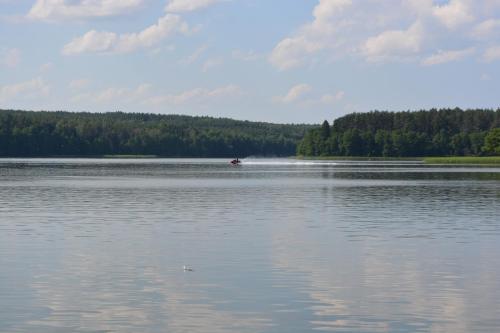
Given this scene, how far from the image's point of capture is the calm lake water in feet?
78.7

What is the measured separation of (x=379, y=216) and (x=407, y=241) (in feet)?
46.7

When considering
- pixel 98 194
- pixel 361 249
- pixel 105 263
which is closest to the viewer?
pixel 105 263

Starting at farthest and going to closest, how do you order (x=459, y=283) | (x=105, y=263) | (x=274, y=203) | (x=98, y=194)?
(x=98, y=194) → (x=274, y=203) → (x=105, y=263) → (x=459, y=283)

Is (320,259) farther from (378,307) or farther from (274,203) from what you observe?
A: (274,203)

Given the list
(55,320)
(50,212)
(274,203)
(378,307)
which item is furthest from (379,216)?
(55,320)

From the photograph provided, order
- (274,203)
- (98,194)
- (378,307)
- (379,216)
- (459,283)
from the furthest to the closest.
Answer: (98,194) → (274,203) → (379,216) → (459,283) → (378,307)

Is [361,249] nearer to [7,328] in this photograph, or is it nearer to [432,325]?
[432,325]

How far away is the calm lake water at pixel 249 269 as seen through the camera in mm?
23984

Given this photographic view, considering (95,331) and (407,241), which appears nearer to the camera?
(95,331)

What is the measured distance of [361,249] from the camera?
38344mm

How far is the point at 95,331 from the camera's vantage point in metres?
22.5

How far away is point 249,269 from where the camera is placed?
1271 inches

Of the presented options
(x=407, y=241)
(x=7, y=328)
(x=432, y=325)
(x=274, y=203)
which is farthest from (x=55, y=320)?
(x=274, y=203)

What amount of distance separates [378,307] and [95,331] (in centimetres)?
774
